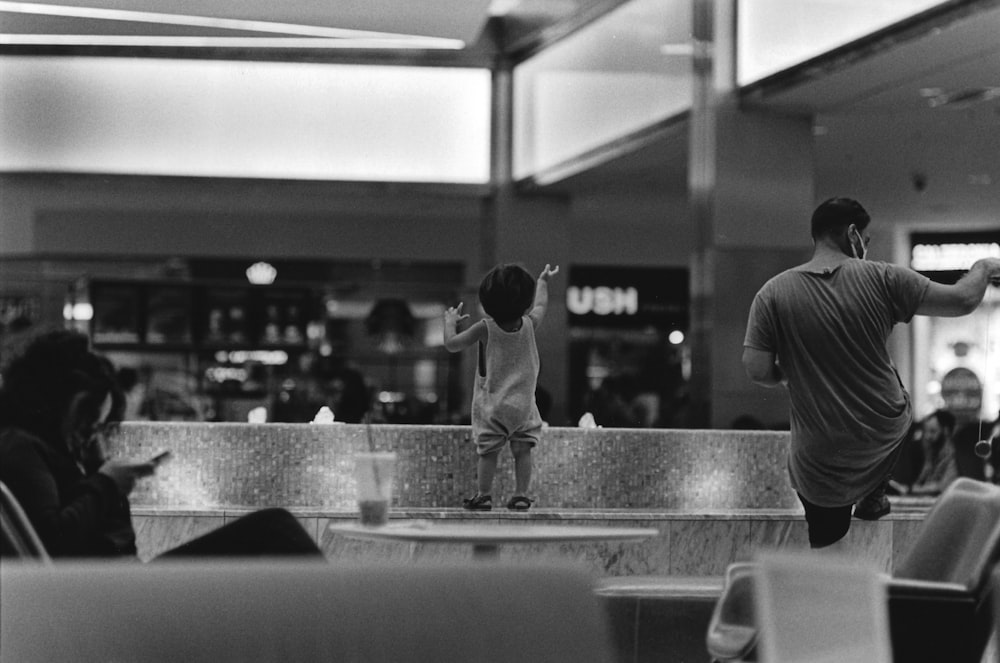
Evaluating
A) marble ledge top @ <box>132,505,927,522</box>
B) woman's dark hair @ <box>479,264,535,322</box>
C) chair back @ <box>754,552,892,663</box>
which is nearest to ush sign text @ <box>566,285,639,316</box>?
marble ledge top @ <box>132,505,927,522</box>

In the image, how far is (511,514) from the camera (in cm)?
554

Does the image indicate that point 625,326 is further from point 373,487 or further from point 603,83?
point 373,487

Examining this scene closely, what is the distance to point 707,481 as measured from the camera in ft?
20.2

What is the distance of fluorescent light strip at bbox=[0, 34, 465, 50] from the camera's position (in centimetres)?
916

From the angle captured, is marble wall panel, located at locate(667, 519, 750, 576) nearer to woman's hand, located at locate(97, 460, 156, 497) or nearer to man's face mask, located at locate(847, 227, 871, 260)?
man's face mask, located at locate(847, 227, 871, 260)

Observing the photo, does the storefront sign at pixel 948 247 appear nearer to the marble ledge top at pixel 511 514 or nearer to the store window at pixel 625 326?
the store window at pixel 625 326

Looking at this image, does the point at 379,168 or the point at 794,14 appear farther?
the point at 379,168

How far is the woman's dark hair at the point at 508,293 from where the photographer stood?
17.6 feet

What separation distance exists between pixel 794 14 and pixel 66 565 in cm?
650

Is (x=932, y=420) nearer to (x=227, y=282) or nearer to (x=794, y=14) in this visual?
(x=794, y=14)

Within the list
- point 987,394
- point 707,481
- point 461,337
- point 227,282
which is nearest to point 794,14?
point 707,481

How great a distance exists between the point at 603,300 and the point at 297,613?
39.6ft

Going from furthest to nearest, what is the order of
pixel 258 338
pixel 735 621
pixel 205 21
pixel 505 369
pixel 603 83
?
1. pixel 258 338
2. pixel 603 83
3. pixel 205 21
4. pixel 505 369
5. pixel 735 621

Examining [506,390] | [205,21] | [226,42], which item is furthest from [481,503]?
[226,42]
